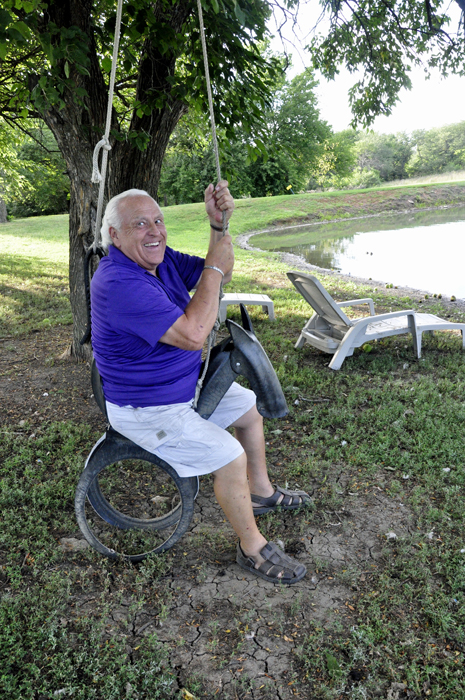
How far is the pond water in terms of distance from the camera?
11.3 metres

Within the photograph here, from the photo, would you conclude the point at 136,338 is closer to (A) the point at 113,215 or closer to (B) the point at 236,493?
(A) the point at 113,215

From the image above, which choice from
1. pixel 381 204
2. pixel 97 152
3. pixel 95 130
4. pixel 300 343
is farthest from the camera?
pixel 381 204

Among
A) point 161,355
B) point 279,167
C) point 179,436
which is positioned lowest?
point 179,436

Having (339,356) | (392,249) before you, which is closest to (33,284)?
(339,356)

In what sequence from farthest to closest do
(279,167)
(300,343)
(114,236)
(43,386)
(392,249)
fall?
(279,167), (392,249), (300,343), (43,386), (114,236)

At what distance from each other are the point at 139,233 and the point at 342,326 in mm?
3672

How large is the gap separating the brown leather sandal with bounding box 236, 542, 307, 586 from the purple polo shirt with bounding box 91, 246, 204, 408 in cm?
92

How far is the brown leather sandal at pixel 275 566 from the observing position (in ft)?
8.26

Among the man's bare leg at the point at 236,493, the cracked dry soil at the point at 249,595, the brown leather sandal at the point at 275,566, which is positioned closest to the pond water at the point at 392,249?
the cracked dry soil at the point at 249,595

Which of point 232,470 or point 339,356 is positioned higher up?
point 232,470

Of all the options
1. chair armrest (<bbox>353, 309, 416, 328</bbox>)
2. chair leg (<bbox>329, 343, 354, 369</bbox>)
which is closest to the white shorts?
chair leg (<bbox>329, 343, 354, 369</bbox>)

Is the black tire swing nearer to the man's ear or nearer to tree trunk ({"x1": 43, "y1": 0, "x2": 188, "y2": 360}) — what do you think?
the man's ear

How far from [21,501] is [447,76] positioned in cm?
837

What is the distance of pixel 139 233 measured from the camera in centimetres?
240
